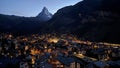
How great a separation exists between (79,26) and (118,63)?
100 meters

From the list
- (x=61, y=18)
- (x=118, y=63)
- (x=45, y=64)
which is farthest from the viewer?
(x=61, y=18)

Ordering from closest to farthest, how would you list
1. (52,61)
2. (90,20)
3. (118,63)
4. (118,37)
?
(118,63) < (52,61) < (118,37) < (90,20)

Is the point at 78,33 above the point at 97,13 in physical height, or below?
below

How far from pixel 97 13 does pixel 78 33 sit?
17.8m

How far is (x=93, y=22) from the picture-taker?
126 metres

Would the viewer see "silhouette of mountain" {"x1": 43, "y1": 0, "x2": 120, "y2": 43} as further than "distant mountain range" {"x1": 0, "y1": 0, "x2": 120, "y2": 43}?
Yes

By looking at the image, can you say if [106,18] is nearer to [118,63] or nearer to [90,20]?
[90,20]

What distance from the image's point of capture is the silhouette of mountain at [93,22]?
104 m

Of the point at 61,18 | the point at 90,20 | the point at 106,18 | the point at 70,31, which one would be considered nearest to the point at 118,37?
the point at 106,18

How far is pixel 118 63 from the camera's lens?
35.6 metres

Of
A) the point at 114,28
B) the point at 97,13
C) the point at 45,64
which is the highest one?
the point at 97,13

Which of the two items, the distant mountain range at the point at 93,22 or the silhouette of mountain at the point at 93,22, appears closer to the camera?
the distant mountain range at the point at 93,22

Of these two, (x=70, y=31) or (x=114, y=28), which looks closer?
(x=114, y=28)

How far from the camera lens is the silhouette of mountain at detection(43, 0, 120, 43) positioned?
103750 millimetres
